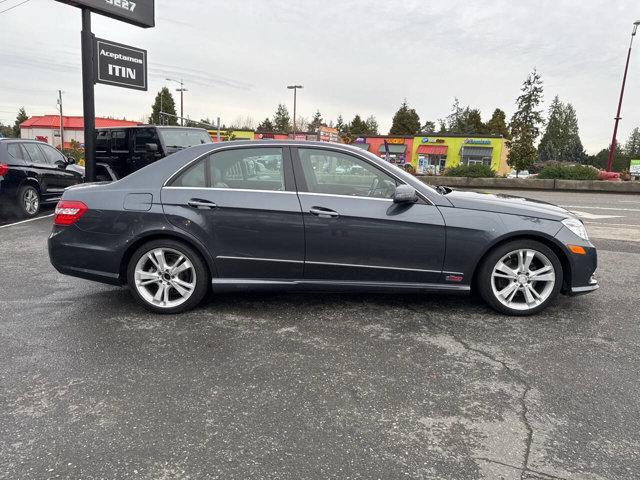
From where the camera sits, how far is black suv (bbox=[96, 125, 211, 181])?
381 inches

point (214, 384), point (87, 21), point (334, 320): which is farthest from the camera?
point (87, 21)

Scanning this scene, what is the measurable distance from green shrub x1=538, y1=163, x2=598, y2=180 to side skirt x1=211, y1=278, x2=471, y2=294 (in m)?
20.6

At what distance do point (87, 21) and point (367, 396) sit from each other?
10668mm

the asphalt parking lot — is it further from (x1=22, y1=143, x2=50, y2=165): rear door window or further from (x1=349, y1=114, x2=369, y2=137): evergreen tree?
(x1=349, y1=114, x2=369, y2=137): evergreen tree

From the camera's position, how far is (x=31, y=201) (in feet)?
30.5

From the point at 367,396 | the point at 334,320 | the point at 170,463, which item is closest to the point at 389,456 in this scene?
the point at 367,396

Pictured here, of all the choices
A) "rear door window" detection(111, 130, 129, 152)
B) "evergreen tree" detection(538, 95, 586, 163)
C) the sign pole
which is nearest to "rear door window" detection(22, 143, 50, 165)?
the sign pole

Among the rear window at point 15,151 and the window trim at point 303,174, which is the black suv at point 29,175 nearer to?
the rear window at point 15,151

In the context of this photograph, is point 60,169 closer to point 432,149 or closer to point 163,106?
point 432,149

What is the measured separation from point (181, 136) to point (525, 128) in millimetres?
46397

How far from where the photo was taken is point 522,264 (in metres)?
3.95

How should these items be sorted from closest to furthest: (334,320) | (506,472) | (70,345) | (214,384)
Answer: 1. (506,472)
2. (214,384)
3. (70,345)
4. (334,320)

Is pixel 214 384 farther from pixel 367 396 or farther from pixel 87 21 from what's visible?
pixel 87 21

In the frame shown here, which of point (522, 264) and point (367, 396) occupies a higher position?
point (522, 264)
